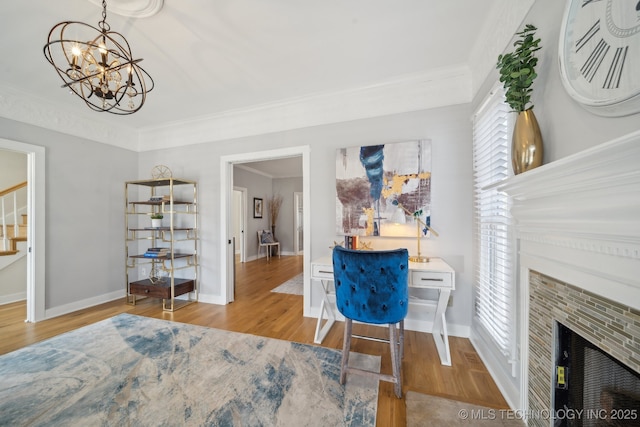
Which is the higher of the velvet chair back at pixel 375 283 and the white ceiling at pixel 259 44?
the white ceiling at pixel 259 44

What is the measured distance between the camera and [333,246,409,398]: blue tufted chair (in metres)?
1.55

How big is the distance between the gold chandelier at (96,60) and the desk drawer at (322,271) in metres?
1.81

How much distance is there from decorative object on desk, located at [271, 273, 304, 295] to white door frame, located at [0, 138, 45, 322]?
2846 millimetres

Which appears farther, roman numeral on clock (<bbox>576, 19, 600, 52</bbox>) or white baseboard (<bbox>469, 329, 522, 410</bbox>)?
white baseboard (<bbox>469, 329, 522, 410</bbox>)

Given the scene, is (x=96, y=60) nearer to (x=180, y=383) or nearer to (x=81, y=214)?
(x=180, y=383)

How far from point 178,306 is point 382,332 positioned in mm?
2770

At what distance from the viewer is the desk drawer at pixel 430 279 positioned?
6.20 feet

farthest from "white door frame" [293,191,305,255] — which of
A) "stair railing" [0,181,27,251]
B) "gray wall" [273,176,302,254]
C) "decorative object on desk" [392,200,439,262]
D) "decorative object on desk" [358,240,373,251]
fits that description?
"stair railing" [0,181,27,251]

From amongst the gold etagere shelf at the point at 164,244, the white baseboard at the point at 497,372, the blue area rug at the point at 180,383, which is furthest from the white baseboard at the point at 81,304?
the white baseboard at the point at 497,372

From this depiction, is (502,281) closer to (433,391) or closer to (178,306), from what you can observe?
(433,391)

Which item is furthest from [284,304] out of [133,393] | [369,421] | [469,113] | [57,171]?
[57,171]

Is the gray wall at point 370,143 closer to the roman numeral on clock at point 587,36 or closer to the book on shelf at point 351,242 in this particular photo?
the book on shelf at point 351,242

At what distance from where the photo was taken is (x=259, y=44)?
1.97m

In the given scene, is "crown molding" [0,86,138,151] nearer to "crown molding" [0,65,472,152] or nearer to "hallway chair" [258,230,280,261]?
"crown molding" [0,65,472,152]
